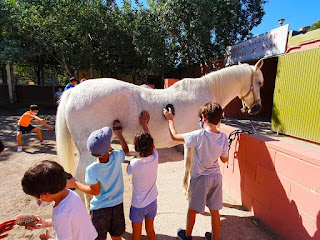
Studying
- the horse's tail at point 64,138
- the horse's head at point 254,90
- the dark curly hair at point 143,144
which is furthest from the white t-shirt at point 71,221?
the horse's head at point 254,90

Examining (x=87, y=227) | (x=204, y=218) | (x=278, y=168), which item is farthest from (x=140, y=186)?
(x=278, y=168)

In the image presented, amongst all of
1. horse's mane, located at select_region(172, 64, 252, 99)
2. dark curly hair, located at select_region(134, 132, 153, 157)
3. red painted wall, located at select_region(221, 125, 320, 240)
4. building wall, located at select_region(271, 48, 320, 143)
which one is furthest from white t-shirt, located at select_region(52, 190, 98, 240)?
building wall, located at select_region(271, 48, 320, 143)

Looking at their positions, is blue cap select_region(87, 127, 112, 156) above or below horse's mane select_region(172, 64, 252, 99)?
below

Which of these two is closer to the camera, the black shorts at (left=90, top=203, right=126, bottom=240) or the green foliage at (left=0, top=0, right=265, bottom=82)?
the black shorts at (left=90, top=203, right=126, bottom=240)

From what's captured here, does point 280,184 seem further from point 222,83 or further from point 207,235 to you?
point 222,83

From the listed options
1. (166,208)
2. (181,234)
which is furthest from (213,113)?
(166,208)

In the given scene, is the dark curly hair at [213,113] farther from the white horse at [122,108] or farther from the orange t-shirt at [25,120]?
the orange t-shirt at [25,120]

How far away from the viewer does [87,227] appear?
1.28 metres

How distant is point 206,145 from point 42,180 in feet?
4.51

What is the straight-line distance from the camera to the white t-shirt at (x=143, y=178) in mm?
1719

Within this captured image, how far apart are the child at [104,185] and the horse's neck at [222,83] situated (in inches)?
68.6

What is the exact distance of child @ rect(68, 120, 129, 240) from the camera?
152cm

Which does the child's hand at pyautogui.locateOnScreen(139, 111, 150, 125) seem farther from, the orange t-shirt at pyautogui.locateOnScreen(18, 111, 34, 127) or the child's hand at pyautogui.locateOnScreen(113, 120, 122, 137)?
the orange t-shirt at pyautogui.locateOnScreen(18, 111, 34, 127)

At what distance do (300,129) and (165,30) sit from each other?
8580mm
